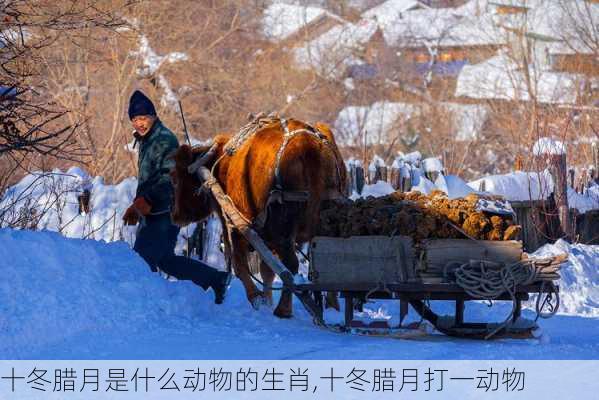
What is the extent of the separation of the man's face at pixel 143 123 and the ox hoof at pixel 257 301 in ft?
6.44

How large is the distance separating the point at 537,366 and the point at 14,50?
639cm

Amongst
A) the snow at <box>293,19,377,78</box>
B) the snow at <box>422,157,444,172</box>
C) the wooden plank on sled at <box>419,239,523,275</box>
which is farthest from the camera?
the snow at <box>293,19,377,78</box>

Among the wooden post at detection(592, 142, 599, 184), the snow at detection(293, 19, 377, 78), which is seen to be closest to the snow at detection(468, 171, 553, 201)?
the wooden post at detection(592, 142, 599, 184)

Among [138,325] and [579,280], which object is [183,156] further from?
[579,280]

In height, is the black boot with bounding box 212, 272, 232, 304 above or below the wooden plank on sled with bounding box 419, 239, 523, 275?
below

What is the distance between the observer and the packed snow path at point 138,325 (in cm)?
815

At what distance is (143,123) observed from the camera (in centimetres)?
1097

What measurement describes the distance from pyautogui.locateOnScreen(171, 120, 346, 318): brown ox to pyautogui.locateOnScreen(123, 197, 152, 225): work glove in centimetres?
96

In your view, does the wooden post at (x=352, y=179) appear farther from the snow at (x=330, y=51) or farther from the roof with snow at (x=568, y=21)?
the snow at (x=330, y=51)

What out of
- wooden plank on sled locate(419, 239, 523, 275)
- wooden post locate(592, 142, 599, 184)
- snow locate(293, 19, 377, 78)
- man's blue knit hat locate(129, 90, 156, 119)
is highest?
snow locate(293, 19, 377, 78)

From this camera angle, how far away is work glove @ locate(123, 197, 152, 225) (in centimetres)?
1056

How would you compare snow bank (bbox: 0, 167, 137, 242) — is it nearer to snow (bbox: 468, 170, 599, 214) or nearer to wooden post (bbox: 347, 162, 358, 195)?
wooden post (bbox: 347, 162, 358, 195)

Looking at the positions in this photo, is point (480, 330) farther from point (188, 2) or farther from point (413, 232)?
point (188, 2)

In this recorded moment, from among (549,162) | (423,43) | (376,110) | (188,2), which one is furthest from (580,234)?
(423,43)
